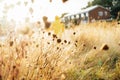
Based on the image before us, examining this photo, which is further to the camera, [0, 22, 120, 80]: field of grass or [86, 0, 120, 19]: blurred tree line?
[86, 0, 120, 19]: blurred tree line

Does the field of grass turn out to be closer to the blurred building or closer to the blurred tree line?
the blurred tree line

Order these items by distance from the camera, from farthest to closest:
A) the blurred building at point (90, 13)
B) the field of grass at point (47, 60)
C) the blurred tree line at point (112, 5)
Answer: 1. the blurred building at point (90, 13)
2. the blurred tree line at point (112, 5)
3. the field of grass at point (47, 60)

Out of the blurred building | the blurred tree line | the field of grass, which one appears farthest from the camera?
the blurred building

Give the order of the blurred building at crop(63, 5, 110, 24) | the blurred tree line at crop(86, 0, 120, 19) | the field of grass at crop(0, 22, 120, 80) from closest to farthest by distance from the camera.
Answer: the field of grass at crop(0, 22, 120, 80) → the blurred tree line at crop(86, 0, 120, 19) → the blurred building at crop(63, 5, 110, 24)

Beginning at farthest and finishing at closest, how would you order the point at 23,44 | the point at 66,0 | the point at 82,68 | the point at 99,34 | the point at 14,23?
the point at 66,0, the point at 99,34, the point at 82,68, the point at 14,23, the point at 23,44

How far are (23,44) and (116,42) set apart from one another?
242 cm

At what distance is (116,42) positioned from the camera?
17.0ft

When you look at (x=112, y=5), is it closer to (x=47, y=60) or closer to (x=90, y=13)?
(x=90, y=13)

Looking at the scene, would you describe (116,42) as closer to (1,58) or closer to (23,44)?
(23,44)

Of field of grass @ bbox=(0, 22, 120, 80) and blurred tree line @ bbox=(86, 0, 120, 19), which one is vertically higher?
field of grass @ bbox=(0, 22, 120, 80)

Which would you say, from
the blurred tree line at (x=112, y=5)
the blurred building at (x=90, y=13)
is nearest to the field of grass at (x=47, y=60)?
the blurred tree line at (x=112, y=5)

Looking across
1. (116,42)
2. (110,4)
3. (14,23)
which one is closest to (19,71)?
(14,23)

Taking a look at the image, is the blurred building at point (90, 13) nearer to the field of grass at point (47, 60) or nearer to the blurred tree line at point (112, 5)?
the blurred tree line at point (112, 5)

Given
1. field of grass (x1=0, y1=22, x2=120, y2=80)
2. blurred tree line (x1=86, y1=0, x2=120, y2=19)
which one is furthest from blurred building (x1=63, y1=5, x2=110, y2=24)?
field of grass (x1=0, y1=22, x2=120, y2=80)
